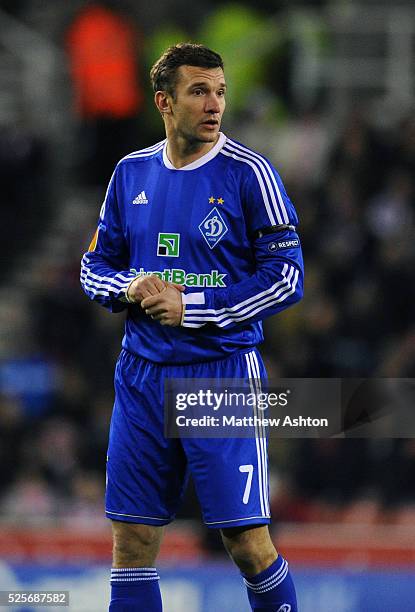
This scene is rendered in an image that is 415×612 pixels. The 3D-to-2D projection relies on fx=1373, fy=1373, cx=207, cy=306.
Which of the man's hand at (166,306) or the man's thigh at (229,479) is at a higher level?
the man's hand at (166,306)

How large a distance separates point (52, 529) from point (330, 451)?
173 centimetres

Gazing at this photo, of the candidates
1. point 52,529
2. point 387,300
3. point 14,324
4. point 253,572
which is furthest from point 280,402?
point 14,324

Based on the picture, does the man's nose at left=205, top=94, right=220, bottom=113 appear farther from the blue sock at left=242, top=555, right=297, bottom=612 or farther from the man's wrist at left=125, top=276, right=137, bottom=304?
the blue sock at left=242, top=555, right=297, bottom=612

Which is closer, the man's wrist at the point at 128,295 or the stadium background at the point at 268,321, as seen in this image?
the man's wrist at the point at 128,295

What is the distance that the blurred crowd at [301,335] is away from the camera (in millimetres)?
8305

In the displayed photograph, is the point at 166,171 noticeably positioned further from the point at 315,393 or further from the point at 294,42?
the point at 294,42

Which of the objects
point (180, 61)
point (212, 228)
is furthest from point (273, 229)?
point (180, 61)

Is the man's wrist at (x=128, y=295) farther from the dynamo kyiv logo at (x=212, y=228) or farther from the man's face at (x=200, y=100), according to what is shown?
the man's face at (x=200, y=100)

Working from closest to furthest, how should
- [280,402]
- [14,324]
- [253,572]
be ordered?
[253,572] → [280,402] → [14,324]

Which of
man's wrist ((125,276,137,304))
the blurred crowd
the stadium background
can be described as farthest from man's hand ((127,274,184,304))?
the blurred crowd

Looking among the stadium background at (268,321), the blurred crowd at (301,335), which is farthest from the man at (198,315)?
the blurred crowd at (301,335)

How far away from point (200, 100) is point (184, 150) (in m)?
0.21

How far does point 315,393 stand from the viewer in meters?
5.24

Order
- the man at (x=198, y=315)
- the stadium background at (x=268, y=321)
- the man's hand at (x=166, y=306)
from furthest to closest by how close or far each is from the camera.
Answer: the stadium background at (x=268, y=321)
the man at (x=198, y=315)
the man's hand at (x=166, y=306)
